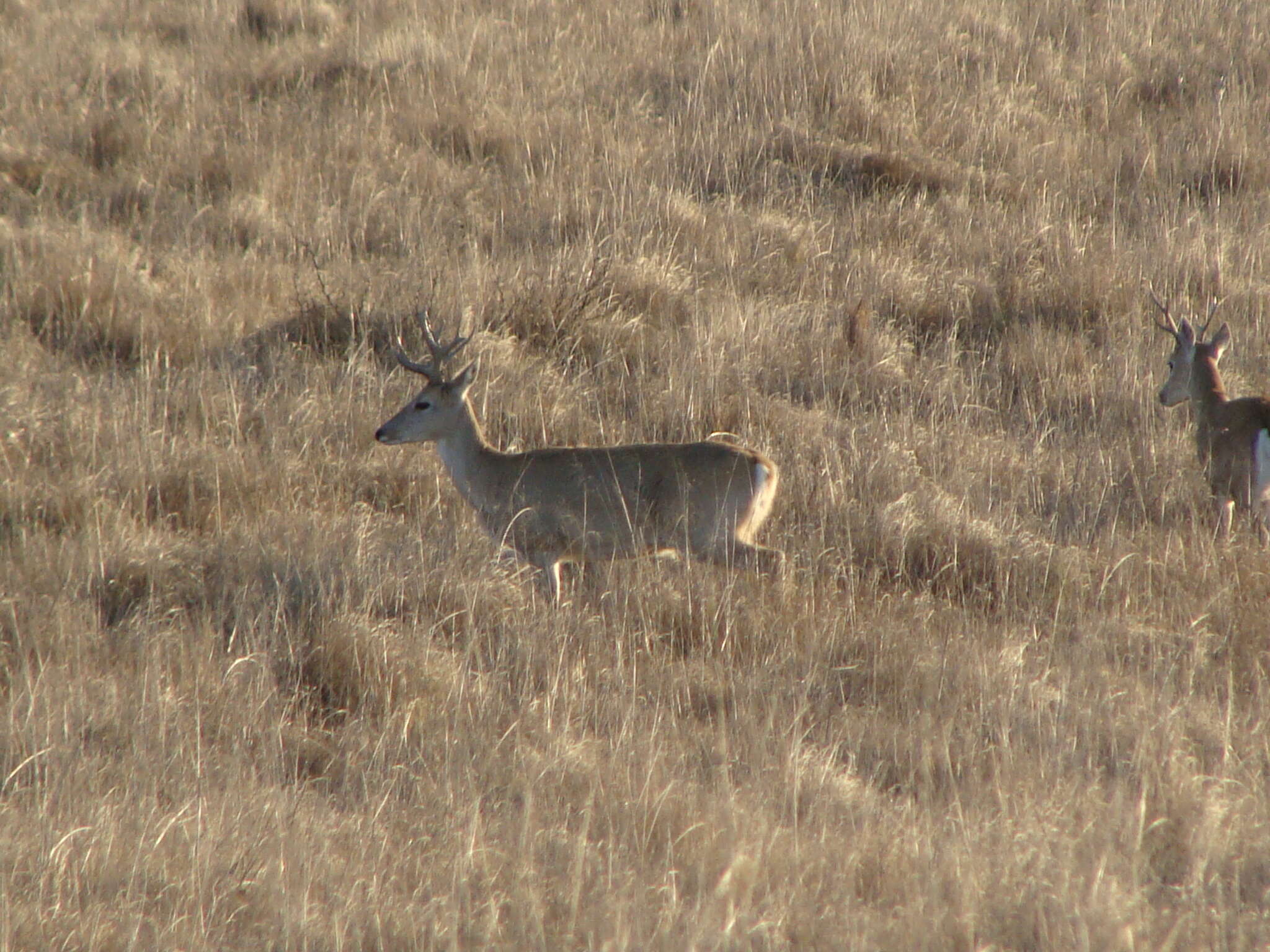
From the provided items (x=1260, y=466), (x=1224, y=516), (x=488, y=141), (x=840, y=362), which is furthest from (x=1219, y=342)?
(x=488, y=141)

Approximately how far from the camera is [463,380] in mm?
6629

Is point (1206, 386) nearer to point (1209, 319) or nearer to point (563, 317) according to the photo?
point (1209, 319)

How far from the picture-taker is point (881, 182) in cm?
1034

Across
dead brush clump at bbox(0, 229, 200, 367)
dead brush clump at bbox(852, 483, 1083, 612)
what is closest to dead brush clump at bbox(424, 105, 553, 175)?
dead brush clump at bbox(0, 229, 200, 367)

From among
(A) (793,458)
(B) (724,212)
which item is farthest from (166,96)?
(A) (793,458)

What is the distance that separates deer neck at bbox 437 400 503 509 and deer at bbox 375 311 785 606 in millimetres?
75

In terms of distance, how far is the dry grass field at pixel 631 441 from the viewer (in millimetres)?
3717

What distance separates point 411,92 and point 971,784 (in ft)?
27.2

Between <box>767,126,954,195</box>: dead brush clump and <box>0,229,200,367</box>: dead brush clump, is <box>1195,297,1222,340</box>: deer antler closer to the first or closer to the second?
<box>767,126,954,195</box>: dead brush clump

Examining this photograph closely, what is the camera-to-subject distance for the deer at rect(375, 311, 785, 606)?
20.1 ft

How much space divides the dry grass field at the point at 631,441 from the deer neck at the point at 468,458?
0.63 feet

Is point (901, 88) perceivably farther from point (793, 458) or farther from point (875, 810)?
point (875, 810)

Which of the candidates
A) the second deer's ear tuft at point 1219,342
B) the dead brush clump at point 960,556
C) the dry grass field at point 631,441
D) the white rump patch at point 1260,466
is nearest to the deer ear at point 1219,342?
the second deer's ear tuft at point 1219,342

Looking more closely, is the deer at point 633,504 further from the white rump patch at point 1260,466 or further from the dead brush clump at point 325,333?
the white rump patch at point 1260,466
